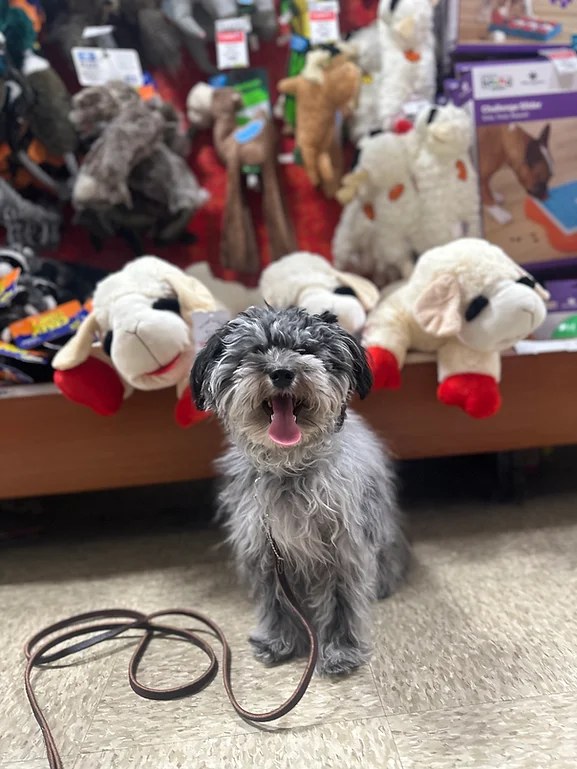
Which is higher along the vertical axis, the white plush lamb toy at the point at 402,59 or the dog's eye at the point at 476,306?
the white plush lamb toy at the point at 402,59

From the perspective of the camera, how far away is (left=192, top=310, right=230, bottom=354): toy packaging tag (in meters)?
1.06

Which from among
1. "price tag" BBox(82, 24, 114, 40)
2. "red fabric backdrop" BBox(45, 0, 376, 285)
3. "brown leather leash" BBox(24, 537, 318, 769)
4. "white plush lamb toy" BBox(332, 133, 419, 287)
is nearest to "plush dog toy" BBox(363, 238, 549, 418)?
"white plush lamb toy" BBox(332, 133, 419, 287)

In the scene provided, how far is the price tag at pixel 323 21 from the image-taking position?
153 cm

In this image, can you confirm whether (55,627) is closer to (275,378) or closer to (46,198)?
(275,378)

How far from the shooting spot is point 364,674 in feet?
2.82

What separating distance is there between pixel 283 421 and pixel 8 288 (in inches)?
31.6

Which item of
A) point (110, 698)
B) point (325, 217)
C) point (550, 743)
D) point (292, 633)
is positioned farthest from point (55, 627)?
point (325, 217)

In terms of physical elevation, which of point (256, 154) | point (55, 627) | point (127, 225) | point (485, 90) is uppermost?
point (485, 90)

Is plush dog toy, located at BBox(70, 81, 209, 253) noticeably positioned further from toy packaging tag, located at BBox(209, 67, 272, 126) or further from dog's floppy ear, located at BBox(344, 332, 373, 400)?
dog's floppy ear, located at BBox(344, 332, 373, 400)

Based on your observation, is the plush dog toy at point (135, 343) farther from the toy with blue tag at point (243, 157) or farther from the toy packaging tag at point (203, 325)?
the toy with blue tag at point (243, 157)

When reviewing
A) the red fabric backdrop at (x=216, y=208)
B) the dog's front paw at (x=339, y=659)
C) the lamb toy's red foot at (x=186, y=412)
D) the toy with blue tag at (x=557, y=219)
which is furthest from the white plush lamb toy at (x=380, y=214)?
the dog's front paw at (x=339, y=659)

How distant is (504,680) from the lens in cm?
83

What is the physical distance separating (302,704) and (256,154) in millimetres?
1262

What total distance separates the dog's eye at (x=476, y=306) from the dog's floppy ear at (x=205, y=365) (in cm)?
49
